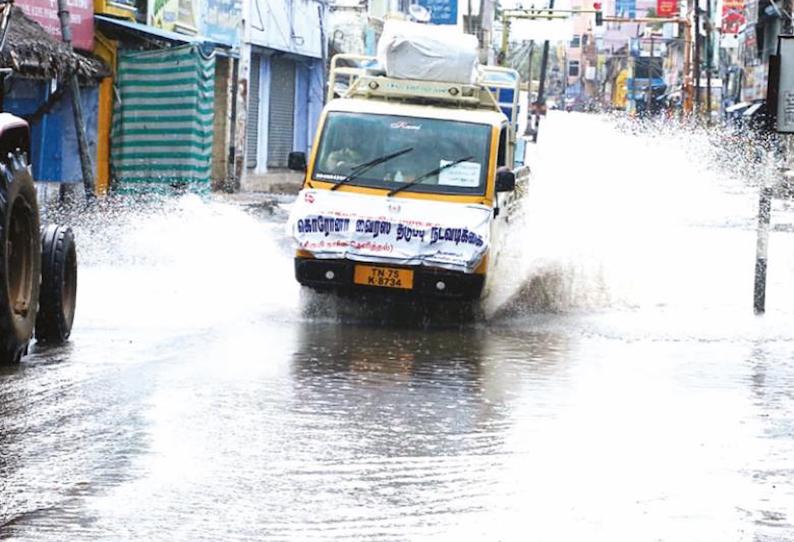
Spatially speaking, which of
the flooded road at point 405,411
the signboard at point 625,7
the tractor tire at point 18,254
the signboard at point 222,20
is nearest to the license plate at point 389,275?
the flooded road at point 405,411

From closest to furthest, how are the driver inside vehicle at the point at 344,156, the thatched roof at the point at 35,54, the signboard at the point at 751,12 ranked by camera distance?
the driver inside vehicle at the point at 344,156 < the thatched roof at the point at 35,54 < the signboard at the point at 751,12

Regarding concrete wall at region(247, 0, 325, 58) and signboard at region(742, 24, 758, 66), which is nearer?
concrete wall at region(247, 0, 325, 58)

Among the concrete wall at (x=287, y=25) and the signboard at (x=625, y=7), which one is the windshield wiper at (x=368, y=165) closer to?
the concrete wall at (x=287, y=25)

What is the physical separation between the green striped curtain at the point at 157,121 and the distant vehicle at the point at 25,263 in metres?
16.2

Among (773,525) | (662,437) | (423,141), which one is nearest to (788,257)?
(423,141)

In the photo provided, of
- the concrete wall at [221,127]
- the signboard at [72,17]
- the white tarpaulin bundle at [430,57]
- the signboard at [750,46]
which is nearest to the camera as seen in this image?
the white tarpaulin bundle at [430,57]

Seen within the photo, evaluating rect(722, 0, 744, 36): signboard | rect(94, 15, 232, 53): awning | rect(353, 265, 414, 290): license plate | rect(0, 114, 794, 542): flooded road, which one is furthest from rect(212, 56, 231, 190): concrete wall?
rect(722, 0, 744, 36): signboard

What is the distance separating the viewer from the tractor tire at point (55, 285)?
11.1 metres

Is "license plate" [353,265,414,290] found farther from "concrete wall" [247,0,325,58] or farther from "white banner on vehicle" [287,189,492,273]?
"concrete wall" [247,0,325,58]

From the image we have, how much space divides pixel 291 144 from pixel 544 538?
3594 centimetres

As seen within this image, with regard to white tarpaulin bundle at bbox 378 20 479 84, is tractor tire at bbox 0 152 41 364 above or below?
below

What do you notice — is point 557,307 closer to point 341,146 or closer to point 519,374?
point 341,146

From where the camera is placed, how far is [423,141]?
14594 millimetres

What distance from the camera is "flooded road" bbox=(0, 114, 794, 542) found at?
258 inches
